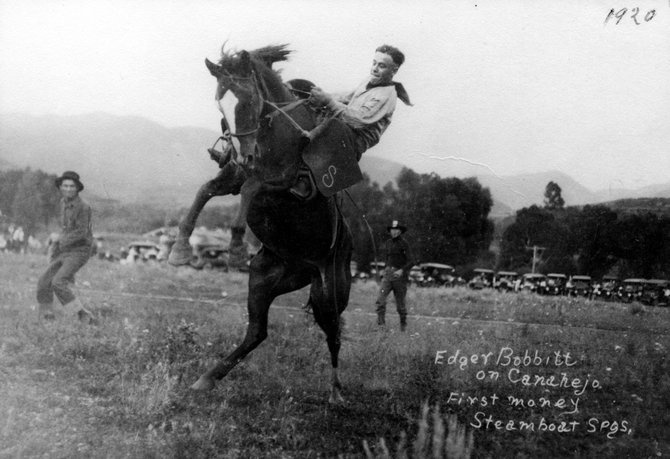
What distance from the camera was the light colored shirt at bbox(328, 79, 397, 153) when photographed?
5020mm

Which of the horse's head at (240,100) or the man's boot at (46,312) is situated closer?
the horse's head at (240,100)

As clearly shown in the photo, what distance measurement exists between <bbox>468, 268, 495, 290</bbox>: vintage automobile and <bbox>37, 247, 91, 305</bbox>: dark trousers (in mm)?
17762

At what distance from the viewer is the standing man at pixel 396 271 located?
402 inches

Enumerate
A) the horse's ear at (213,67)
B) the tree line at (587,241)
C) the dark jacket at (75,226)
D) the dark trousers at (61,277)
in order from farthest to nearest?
1. the tree line at (587,241)
2. the dark jacket at (75,226)
3. the dark trousers at (61,277)
4. the horse's ear at (213,67)

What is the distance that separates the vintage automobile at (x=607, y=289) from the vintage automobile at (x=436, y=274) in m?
10.0

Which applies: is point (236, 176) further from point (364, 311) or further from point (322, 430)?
point (364, 311)

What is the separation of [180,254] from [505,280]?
18872mm

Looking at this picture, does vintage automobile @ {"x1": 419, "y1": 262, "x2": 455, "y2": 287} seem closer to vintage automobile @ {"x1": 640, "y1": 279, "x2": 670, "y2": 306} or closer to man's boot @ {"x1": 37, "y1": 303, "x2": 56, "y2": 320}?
vintage automobile @ {"x1": 640, "y1": 279, "x2": 670, "y2": 306}

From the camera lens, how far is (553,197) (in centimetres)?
1232

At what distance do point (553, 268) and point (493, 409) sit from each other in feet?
41.4

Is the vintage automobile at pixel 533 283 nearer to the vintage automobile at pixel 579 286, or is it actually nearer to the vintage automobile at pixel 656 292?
the vintage automobile at pixel 579 286

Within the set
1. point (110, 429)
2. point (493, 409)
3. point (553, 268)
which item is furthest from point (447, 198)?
point (110, 429)

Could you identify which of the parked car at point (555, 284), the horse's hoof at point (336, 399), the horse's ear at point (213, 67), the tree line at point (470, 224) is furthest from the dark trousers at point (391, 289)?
the parked car at point (555, 284)

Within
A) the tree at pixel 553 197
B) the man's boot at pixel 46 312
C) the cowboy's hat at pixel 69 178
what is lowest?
the man's boot at pixel 46 312
